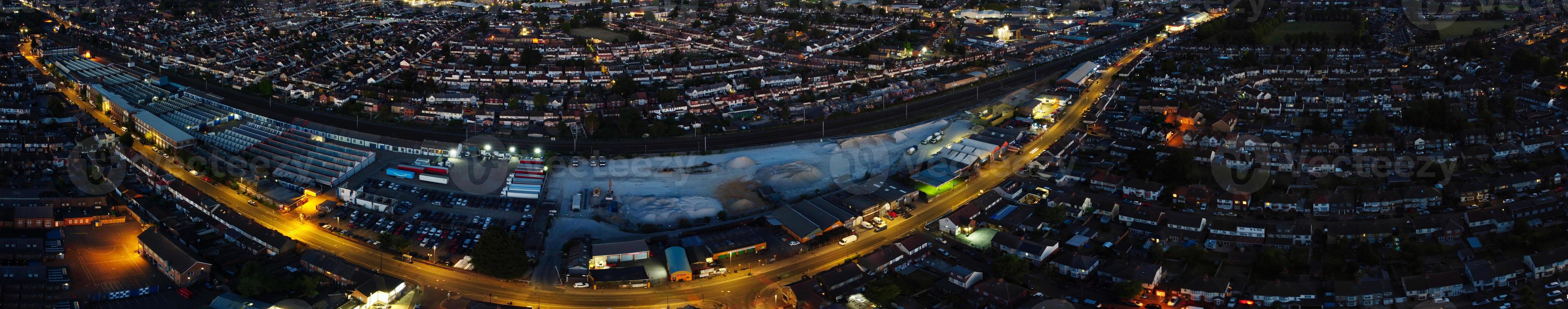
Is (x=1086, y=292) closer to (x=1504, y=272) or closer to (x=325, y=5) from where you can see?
(x=1504, y=272)

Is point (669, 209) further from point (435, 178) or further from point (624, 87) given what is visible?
point (624, 87)

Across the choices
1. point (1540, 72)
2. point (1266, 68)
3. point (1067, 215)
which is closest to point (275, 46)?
point (1067, 215)

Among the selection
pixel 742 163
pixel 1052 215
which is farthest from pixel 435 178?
pixel 1052 215

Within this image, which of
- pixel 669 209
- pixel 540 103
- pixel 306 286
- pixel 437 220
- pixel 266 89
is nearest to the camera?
pixel 306 286

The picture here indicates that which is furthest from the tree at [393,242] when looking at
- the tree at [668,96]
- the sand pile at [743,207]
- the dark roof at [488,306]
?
the tree at [668,96]

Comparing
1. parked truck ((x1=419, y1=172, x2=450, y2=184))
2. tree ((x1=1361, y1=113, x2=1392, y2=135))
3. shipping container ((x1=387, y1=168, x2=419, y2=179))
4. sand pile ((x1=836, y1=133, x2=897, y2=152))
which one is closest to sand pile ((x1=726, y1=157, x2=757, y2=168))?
sand pile ((x1=836, y1=133, x2=897, y2=152))

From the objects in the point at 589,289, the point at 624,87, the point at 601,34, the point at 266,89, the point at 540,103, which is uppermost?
the point at 601,34

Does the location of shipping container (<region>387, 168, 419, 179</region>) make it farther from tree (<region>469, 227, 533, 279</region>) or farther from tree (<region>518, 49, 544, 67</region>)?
tree (<region>518, 49, 544, 67</region>)
